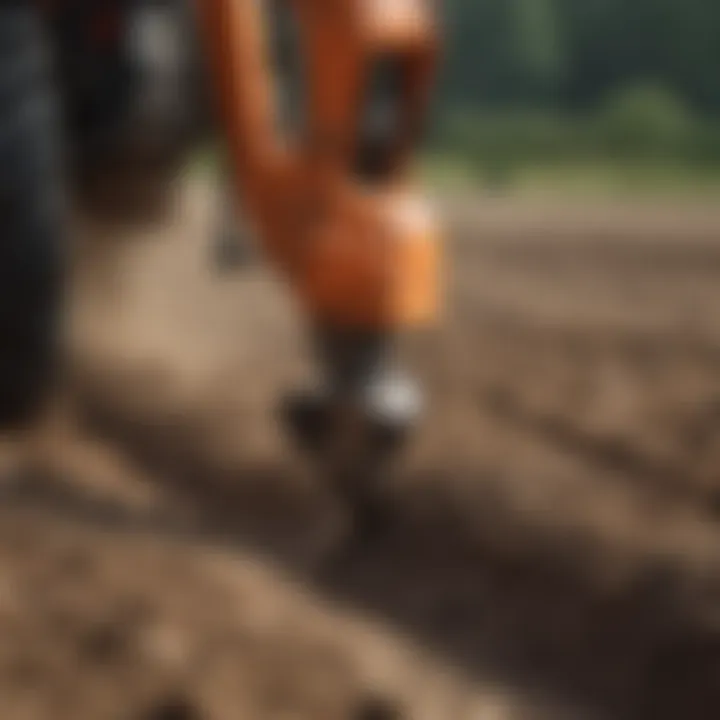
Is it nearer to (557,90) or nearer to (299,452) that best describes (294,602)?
(299,452)

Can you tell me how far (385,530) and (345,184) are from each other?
0.23 meters

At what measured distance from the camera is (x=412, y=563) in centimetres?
83

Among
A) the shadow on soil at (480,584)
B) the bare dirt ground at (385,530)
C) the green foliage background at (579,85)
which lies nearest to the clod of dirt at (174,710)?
the bare dirt ground at (385,530)

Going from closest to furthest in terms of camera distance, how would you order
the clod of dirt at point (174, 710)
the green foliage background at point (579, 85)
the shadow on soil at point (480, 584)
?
the clod of dirt at point (174, 710) → the shadow on soil at point (480, 584) → the green foliage background at point (579, 85)

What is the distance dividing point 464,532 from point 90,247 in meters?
0.47

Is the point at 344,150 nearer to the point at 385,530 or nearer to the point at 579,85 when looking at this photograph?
the point at 385,530

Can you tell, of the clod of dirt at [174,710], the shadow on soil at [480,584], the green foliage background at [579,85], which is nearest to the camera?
the clod of dirt at [174,710]

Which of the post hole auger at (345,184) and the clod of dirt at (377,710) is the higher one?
the post hole auger at (345,184)

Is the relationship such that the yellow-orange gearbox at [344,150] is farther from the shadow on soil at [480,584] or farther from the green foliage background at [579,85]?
the green foliage background at [579,85]

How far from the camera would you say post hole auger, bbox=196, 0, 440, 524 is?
0.71 metres

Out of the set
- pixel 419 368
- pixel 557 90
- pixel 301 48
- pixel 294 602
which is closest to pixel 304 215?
pixel 301 48

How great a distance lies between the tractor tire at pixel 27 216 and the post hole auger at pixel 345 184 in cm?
12

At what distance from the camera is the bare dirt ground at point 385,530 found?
599 mm

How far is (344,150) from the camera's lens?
738 millimetres
